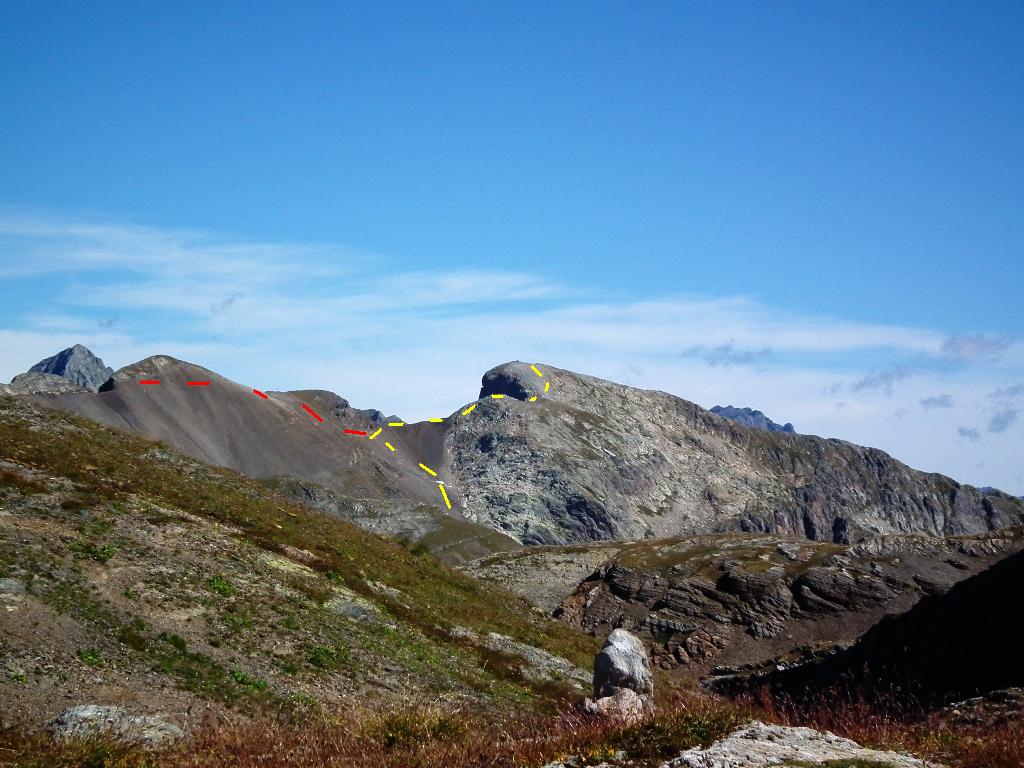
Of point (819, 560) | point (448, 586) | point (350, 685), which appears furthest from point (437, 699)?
point (819, 560)

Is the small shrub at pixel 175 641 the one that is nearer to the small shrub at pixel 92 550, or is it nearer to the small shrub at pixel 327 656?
the small shrub at pixel 327 656

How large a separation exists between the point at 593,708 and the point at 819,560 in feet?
325

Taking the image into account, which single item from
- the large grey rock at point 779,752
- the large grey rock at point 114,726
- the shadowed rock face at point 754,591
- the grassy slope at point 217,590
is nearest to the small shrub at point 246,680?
→ the grassy slope at point 217,590

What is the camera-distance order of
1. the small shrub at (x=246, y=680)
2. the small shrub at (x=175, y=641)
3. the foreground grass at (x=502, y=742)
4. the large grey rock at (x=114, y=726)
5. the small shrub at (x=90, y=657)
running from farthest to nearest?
1. the small shrub at (x=175, y=641)
2. the small shrub at (x=246, y=680)
3. the small shrub at (x=90, y=657)
4. the large grey rock at (x=114, y=726)
5. the foreground grass at (x=502, y=742)

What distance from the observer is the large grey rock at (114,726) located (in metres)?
18.0

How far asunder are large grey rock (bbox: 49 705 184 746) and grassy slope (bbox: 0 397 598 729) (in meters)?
3.68

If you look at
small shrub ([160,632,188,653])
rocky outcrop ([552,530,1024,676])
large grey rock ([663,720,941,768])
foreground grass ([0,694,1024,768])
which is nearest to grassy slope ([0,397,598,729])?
small shrub ([160,632,188,653])

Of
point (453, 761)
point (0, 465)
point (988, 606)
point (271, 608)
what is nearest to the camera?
point (453, 761)

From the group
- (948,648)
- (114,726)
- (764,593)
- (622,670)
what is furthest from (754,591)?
(114,726)

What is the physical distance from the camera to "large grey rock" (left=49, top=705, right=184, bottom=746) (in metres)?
18.0

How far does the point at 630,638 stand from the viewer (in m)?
27.6

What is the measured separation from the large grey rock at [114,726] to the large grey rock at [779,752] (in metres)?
10.8

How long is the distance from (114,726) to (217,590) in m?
13.5

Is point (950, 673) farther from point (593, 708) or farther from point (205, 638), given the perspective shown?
point (205, 638)
